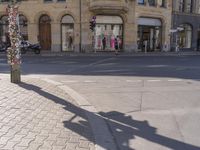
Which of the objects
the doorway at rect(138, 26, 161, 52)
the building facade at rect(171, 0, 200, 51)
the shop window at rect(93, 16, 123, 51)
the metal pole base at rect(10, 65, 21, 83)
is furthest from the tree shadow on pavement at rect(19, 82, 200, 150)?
the building facade at rect(171, 0, 200, 51)

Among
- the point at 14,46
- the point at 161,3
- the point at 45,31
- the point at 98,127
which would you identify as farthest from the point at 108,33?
the point at 98,127

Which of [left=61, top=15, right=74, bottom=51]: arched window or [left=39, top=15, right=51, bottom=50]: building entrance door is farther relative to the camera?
[left=39, top=15, right=51, bottom=50]: building entrance door

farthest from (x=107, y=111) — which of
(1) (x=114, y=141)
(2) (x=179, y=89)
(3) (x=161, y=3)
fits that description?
(3) (x=161, y=3)

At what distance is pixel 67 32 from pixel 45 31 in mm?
2419

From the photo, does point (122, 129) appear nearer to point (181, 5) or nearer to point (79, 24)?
point (79, 24)

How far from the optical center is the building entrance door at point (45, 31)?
3100 centimetres

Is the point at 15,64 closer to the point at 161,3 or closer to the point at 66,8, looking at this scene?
the point at 66,8

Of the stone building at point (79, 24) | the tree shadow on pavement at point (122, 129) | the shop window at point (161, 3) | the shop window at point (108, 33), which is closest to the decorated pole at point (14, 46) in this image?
the tree shadow on pavement at point (122, 129)

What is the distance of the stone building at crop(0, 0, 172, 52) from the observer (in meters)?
30.0

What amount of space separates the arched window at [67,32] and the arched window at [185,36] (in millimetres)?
15075

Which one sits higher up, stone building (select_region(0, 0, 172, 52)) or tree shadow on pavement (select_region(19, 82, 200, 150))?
stone building (select_region(0, 0, 172, 52))

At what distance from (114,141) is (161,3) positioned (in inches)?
1249

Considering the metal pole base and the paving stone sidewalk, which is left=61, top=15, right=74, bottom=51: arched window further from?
the paving stone sidewalk

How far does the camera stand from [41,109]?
6.46m
